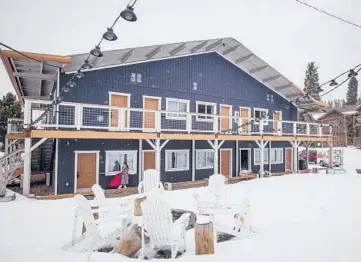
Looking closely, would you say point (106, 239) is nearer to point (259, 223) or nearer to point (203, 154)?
point (259, 223)

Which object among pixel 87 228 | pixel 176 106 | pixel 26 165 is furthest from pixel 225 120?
pixel 87 228

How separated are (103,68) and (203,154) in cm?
755

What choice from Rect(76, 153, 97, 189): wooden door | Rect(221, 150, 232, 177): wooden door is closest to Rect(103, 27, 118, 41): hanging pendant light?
Rect(76, 153, 97, 189): wooden door

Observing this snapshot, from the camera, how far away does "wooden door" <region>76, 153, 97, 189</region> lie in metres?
12.4

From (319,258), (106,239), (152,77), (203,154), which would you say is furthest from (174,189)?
(319,258)

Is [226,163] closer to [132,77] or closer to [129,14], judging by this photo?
[132,77]

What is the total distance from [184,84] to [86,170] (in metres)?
7.25

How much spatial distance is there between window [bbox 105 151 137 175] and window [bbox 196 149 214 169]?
4.14 m

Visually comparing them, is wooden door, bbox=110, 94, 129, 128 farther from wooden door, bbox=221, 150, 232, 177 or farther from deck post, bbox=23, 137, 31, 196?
wooden door, bbox=221, 150, 232, 177

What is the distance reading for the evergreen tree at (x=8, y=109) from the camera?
102ft

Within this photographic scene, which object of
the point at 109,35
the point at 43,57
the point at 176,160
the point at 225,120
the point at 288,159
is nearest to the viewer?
the point at 109,35

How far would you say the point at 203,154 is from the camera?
54.6 ft

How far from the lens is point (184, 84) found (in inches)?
632

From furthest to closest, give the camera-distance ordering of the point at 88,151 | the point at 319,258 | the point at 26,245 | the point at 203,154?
the point at 203,154
the point at 88,151
the point at 26,245
the point at 319,258
